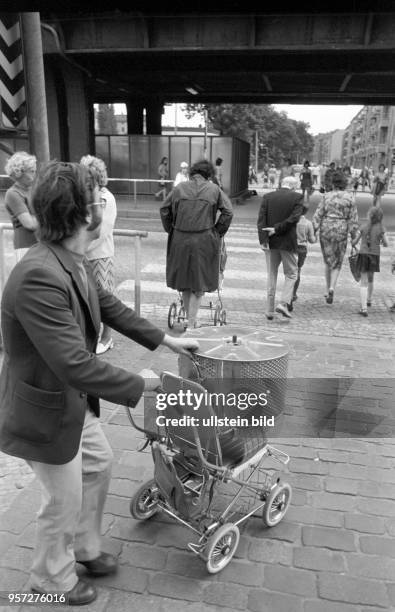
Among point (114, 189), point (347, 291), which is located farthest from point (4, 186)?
point (347, 291)

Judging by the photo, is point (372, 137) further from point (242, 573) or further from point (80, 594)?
point (80, 594)

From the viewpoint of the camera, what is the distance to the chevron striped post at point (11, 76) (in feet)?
12.8

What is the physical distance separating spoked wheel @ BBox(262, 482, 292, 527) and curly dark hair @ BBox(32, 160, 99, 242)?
182cm

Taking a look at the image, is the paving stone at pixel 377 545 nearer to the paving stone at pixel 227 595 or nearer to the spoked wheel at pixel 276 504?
the spoked wheel at pixel 276 504

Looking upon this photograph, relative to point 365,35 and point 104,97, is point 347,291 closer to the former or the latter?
point 365,35

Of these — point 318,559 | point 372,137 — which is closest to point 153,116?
point 318,559

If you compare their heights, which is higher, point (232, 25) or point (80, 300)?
point (232, 25)

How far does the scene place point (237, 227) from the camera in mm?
15984

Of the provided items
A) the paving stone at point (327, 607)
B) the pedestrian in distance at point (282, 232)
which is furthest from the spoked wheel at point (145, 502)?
the pedestrian in distance at point (282, 232)

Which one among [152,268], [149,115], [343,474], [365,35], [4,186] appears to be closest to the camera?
[343,474]

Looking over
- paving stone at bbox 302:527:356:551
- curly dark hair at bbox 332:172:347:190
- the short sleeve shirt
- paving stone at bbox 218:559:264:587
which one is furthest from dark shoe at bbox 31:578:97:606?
curly dark hair at bbox 332:172:347:190

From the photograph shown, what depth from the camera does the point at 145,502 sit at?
3.08 metres

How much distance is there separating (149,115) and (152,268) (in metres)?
20.4

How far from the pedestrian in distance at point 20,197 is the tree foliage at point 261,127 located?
31.1ft
